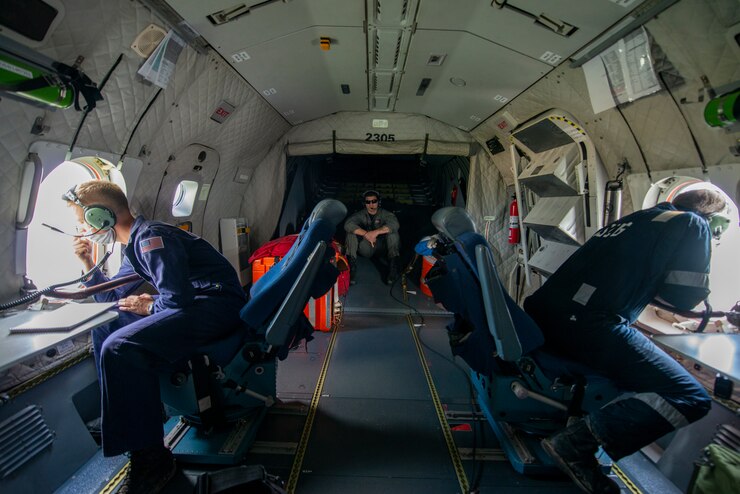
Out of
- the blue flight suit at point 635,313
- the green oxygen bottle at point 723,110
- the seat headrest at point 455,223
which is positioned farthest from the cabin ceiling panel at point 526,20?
the seat headrest at point 455,223

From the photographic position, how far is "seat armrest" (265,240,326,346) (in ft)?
6.05

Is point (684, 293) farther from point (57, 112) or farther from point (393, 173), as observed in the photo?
point (393, 173)

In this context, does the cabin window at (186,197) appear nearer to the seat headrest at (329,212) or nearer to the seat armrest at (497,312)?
the seat headrest at (329,212)

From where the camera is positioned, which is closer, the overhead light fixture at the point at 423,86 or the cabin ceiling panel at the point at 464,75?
the cabin ceiling panel at the point at 464,75

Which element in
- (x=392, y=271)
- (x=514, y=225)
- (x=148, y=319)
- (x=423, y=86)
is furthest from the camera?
(x=392, y=271)

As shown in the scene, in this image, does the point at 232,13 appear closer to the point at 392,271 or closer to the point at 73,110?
the point at 73,110

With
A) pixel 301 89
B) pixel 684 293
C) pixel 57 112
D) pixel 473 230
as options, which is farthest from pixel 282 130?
pixel 684 293

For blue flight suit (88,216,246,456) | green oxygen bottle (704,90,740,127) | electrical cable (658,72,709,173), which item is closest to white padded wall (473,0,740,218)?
electrical cable (658,72,709,173)

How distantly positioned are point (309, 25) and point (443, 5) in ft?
3.59

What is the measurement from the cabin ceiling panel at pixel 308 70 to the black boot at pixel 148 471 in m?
3.10

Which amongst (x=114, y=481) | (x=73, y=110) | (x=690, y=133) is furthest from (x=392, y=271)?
(x=73, y=110)

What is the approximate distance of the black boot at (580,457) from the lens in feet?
5.52

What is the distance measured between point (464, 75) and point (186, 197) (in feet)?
12.0

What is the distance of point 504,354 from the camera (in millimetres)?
1751
